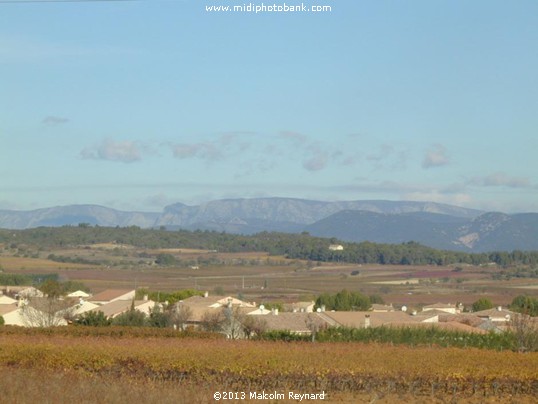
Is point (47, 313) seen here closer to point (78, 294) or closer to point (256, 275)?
point (78, 294)

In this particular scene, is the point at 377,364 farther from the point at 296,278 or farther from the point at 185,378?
the point at 296,278

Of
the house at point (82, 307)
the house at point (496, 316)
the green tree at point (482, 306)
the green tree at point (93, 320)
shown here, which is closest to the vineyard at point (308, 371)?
the green tree at point (93, 320)

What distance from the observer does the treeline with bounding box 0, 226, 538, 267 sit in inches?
6083

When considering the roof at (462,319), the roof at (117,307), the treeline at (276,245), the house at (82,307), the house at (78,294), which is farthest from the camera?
the treeline at (276,245)

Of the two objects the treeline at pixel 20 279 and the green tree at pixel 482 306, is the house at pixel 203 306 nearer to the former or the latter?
the green tree at pixel 482 306

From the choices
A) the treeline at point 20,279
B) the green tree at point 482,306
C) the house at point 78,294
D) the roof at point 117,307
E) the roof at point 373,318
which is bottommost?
the green tree at point 482,306

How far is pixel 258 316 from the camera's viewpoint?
51.4 meters

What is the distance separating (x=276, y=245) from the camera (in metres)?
166

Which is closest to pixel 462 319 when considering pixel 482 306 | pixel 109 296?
pixel 482 306

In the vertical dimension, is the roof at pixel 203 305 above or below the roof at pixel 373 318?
above

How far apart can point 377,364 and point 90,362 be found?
700cm

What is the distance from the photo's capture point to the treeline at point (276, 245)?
154 meters

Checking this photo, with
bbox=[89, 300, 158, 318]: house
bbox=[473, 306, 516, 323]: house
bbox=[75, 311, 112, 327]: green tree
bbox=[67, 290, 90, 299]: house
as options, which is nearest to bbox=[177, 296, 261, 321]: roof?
bbox=[89, 300, 158, 318]: house

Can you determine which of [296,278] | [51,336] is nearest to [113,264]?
[296,278]
